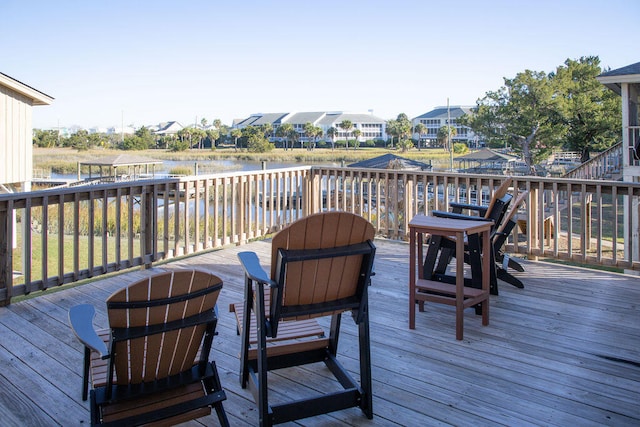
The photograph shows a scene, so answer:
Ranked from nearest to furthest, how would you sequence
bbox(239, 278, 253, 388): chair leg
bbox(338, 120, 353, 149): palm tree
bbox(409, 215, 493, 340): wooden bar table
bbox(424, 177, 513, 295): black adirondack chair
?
bbox(239, 278, 253, 388): chair leg, bbox(409, 215, 493, 340): wooden bar table, bbox(424, 177, 513, 295): black adirondack chair, bbox(338, 120, 353, 149): palm tree

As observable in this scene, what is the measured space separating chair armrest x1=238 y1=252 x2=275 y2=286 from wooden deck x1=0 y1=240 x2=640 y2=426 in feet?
2.32

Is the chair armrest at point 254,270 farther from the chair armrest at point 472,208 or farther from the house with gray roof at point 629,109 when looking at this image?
the house with gray roof at point 629,109

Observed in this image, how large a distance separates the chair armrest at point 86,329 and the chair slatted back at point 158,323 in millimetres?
56

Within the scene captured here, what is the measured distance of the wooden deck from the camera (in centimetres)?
243

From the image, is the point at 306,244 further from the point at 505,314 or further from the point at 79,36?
the point at 79,36

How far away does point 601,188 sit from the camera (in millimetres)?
5012

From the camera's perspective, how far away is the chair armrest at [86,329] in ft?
5.62

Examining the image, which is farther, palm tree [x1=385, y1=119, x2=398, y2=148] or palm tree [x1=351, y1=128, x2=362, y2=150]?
palm tree [x1=385, y1=119, x2=398, y2=148]

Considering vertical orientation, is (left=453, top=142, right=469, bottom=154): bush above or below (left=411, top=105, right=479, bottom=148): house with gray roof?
below

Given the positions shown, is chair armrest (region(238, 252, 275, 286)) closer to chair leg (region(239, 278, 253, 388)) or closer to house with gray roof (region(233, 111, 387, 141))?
chair leg (region(239, 278, 253, 388))

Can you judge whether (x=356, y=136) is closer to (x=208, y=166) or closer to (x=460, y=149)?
(x=460, y=149)

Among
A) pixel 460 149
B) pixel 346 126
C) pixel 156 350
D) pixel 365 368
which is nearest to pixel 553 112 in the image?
pixel 460 149

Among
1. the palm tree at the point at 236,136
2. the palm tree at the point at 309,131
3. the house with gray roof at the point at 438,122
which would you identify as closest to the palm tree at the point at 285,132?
the palm tree at the point at 309,131

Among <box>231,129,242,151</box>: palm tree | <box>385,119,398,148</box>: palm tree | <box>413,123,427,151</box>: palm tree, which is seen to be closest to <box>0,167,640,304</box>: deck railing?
<box>231,129,242,151</box>: palm tree
